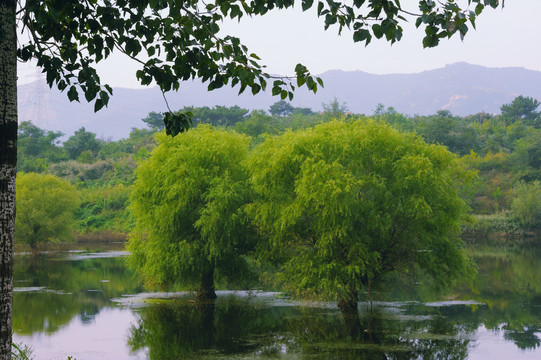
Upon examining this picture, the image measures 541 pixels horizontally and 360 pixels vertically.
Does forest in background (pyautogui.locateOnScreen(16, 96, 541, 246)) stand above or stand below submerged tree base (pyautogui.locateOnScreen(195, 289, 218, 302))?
above

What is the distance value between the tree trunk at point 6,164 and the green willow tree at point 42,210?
54192mm

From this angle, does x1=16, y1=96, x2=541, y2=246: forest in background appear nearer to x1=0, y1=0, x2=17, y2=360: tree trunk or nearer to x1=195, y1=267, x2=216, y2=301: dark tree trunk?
x1=195, y1=267, x2=216, y2=301: dark tree trunk

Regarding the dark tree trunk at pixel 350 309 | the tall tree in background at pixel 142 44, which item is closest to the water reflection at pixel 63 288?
the dark tree trunk at pixel 350 309

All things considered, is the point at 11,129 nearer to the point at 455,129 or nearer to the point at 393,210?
the point at 393,210

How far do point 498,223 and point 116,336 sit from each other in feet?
195

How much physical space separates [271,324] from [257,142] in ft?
211

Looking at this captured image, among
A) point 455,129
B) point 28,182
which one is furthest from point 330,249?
point 455,129

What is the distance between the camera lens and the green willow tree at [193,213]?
96.8 feet

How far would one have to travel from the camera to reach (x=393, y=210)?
85.5 ft

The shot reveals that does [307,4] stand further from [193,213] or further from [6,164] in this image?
[193,213]

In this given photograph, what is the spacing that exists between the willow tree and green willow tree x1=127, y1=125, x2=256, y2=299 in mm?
2408

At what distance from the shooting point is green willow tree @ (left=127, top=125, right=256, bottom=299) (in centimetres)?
2952

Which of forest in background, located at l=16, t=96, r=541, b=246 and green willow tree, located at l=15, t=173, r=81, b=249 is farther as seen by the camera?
forest in background, located at l=16, t=96, r=541, b=246

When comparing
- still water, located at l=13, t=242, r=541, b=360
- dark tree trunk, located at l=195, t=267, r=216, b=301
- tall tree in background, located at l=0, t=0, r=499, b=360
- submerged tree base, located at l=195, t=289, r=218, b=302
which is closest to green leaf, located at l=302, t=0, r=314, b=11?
tall tree in background, located at l=0, t=0, r=499, b=360
